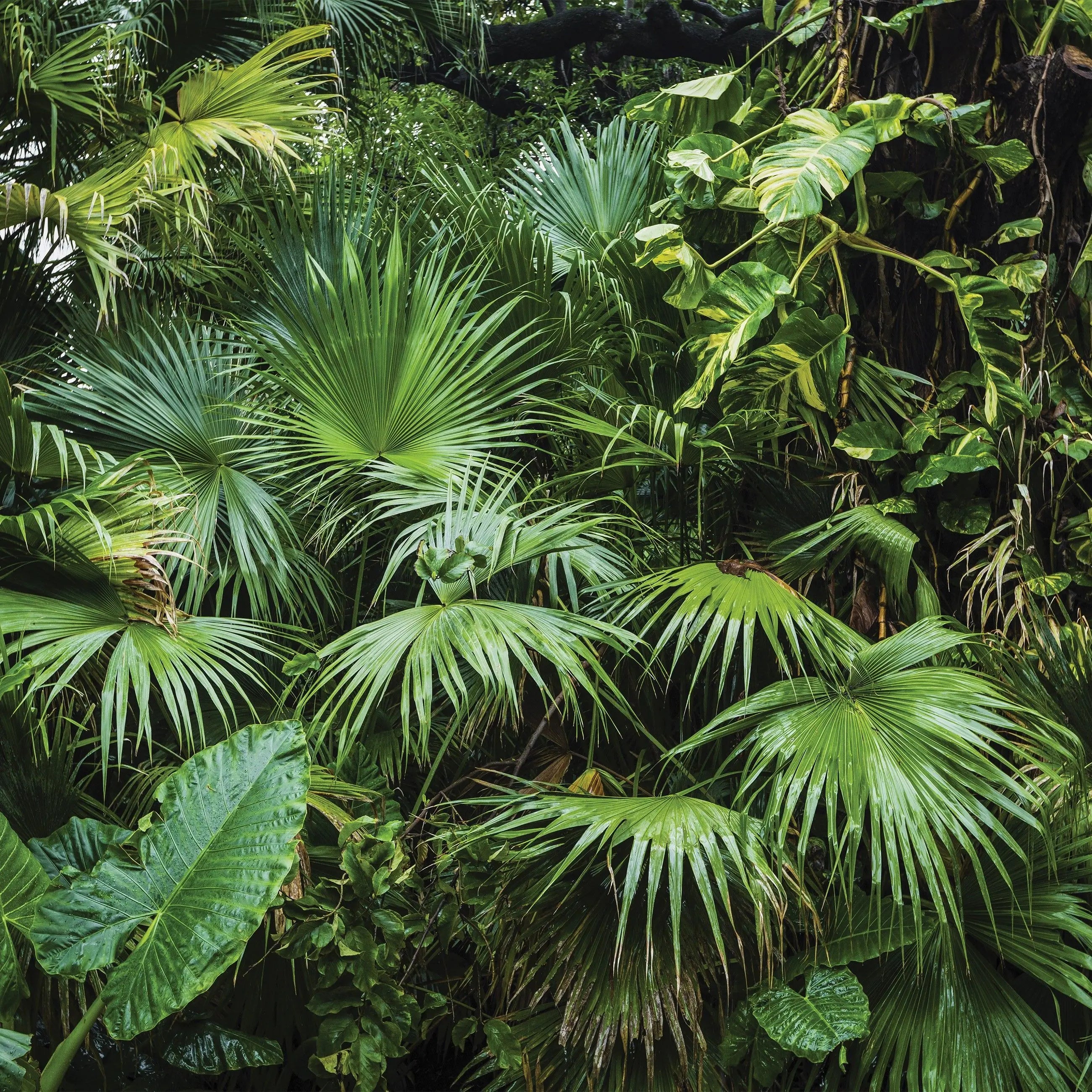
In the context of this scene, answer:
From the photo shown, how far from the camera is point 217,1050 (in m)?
1.86

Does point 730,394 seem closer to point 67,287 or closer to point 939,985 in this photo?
point 939,985

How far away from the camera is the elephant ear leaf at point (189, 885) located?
5.37ft

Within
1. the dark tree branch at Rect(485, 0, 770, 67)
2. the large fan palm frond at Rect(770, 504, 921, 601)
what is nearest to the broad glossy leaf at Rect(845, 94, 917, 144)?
the large fan palm frond at Rect(770, 504, 921, 601)

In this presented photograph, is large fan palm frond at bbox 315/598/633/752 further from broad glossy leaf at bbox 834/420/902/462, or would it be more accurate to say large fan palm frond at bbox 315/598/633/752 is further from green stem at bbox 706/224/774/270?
green stem at bbox 706/224/774/270

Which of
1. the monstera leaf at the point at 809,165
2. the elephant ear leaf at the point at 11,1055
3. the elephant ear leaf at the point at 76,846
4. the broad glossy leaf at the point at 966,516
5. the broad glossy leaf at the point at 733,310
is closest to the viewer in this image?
the elephant ear leaf at the point at 11,1055

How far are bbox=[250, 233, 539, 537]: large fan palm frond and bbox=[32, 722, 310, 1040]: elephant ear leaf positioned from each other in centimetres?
69

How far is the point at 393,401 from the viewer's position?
2.41 meters

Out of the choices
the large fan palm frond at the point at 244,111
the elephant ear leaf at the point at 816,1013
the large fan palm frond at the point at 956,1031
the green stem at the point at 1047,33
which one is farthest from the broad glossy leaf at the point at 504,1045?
the green stem at the point at 1047,33

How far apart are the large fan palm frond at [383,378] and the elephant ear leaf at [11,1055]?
112cm

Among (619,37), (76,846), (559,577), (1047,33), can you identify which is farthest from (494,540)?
(619,37)

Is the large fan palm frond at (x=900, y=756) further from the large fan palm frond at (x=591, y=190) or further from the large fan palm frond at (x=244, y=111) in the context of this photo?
the large fan palm frond at (x=244, y=111)

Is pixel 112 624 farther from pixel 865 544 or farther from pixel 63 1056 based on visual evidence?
pixel 865 544

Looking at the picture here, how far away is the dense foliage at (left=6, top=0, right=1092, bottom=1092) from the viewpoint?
1.77m

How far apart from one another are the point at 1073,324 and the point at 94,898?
2.29m
